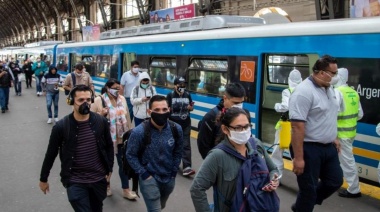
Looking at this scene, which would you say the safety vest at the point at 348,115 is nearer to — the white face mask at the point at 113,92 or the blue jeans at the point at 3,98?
the white face mask at the point at 113,92

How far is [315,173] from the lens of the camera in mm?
3674

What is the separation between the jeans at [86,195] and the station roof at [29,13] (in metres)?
37.5

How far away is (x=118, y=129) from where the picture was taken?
491cm

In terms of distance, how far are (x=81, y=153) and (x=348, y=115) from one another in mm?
3087

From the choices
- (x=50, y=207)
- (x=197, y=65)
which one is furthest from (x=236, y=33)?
(x=50, y=207)

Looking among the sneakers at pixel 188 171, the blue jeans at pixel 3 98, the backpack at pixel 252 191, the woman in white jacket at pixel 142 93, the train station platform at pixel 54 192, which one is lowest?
the train station platform at pixel 54 192

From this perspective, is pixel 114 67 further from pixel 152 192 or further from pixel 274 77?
pixel 152 192

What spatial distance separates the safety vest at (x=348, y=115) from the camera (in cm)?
474

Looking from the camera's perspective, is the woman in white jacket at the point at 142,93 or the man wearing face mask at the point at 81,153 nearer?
the man wearing face mask at the point at 81,153

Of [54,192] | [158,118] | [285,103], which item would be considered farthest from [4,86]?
[158,118]

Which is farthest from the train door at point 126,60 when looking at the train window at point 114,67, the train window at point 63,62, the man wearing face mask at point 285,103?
the train window at point 63,62

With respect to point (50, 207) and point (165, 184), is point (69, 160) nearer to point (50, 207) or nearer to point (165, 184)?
point (165, 184)

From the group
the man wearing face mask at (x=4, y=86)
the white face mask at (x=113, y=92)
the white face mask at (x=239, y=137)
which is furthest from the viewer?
the man wearing face mask at (x=4, y=86)

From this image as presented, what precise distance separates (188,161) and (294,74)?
1.96m
